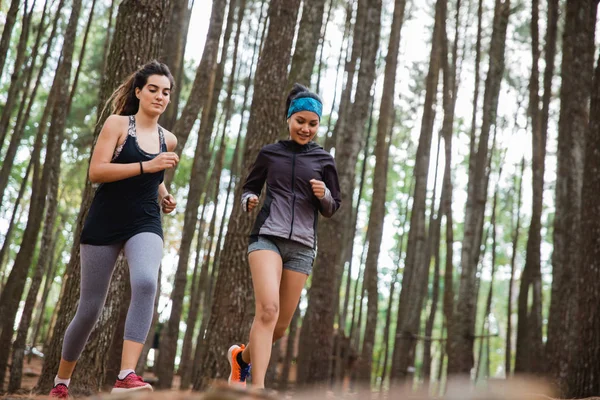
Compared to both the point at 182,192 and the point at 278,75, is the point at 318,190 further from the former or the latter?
the point at 182,192

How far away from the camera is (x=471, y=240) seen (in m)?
10.8

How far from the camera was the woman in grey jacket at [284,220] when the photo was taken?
380 centimetres

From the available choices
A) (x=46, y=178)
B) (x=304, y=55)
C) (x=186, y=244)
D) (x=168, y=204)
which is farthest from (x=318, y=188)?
(x=186, y=244)

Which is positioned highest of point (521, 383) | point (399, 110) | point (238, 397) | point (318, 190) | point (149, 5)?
point (399, 110)

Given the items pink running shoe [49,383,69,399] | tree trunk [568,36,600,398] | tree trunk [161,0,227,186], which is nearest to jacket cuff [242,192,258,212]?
pink running shoe [49,383,69,399]

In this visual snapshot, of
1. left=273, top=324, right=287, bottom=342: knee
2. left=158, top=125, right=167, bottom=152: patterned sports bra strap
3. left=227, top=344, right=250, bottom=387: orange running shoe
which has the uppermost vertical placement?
left=158, top=125, right=167, bottom=152: patterned sports bra strap

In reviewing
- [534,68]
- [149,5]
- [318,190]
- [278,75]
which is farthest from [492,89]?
[318,190]

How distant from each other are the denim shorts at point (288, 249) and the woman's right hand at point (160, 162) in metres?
0.65

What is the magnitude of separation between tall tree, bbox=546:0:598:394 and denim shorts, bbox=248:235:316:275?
5657mm

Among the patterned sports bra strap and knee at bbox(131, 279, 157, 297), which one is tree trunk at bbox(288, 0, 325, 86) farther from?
knee at bbox(131, 279, 157, 297)

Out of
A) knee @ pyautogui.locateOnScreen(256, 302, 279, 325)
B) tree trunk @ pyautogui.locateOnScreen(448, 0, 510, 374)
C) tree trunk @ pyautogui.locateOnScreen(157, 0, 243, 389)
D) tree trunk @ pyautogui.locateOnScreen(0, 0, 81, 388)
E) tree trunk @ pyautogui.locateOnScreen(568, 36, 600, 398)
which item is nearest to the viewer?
knee @ pyautogui.locateOnScreen(256, 302, 279, 325)

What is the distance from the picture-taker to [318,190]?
3.91 metres

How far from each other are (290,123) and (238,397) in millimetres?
2643

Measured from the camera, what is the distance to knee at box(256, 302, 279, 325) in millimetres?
3770
